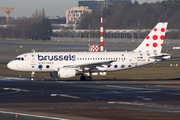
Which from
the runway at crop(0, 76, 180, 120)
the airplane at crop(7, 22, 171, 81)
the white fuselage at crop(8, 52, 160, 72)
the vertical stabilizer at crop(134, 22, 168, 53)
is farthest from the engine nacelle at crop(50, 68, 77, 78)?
the vertical stabilizer at crop(134, 22, 168, 53)

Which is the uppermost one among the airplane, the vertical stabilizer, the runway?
the vertical stabilizer

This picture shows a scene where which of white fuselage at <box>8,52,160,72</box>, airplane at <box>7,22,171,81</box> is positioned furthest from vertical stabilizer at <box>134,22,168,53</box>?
white fuselage at <box>8,52,160,72</box>

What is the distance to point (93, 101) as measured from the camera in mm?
29375

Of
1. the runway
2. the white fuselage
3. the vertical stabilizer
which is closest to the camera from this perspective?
the runway

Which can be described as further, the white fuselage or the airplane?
the white fuselage

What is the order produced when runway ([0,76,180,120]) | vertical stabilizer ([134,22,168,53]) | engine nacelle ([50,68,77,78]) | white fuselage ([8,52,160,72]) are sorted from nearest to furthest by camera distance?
runway ([0,76,180,120])
engine nacelle ([50,68,77,78])
white fuselage ([8,52,160,72])
vertical stabilizer ([134,22,168,53])

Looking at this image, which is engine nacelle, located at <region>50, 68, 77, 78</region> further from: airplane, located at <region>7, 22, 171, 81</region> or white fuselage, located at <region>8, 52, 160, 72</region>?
white fuselage, located at <region>8, 52, 160, 72</region>

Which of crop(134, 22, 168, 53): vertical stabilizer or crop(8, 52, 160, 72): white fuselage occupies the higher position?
crop(134, 22, 168, 53): vertical stabilizer

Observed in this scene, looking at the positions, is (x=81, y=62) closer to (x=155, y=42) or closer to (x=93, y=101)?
(x=155, y=42)

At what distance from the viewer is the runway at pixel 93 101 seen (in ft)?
79.0

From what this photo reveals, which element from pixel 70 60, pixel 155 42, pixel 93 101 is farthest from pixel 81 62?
pixel 93 101

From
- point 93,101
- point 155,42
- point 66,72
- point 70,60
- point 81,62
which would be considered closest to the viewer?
point 93,101

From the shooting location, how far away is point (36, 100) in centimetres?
3005

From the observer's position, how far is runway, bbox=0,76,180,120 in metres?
24.1
